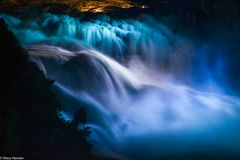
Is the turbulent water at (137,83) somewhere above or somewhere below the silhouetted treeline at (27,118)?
above

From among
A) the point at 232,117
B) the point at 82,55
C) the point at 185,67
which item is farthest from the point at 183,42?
the point at 82,55

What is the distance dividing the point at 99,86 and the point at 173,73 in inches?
352

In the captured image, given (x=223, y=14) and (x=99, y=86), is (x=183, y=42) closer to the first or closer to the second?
(x=223, y=14)

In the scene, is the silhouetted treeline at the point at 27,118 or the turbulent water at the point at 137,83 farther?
the turbulent water at the point at 137,83

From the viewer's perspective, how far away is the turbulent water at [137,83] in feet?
30.6

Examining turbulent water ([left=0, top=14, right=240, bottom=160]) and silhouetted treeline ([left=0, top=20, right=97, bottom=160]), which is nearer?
silhouetted treeline ([left=0, top=20, right=97, bottom=160])

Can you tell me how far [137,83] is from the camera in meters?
14.9

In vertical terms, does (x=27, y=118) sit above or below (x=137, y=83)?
below

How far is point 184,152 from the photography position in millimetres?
9039

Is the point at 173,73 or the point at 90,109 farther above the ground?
the point at 173,73

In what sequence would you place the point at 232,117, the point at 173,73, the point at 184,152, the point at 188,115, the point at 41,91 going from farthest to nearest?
the point at 173,73
the point at 232,117
the point at 188,115
the point at 184,152
the point at 41,91

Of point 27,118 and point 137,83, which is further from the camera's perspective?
point 137,83

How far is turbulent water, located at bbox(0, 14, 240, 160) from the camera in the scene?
9.34 meters

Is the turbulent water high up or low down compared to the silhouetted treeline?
up
